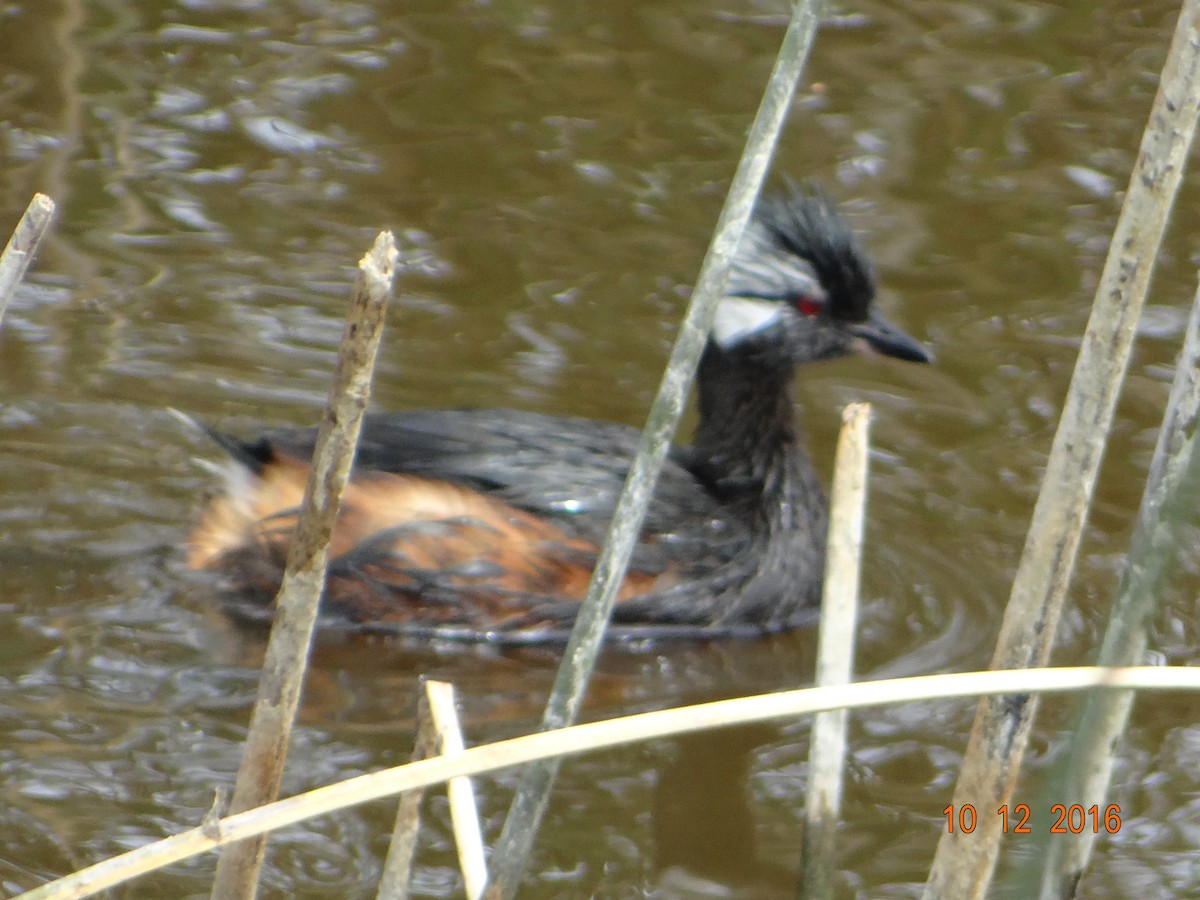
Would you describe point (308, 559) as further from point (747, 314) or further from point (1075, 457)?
point (747, 314)

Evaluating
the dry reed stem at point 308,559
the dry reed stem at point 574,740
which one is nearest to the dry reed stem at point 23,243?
the dry reed stem at point 308,559

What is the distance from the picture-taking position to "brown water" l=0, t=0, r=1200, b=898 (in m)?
A: 4.27

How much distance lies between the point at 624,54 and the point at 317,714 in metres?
4.37

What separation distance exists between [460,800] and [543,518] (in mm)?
2547

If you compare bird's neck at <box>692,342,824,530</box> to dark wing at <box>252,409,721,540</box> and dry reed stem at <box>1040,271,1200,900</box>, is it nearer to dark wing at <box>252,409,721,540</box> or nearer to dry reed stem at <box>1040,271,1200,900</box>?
dark wing at <box>252,409,721,540</box>

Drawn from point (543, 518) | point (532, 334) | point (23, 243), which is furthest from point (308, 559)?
point (532, 334)

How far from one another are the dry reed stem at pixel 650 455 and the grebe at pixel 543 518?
259 cm

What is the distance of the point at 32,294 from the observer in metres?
6.40

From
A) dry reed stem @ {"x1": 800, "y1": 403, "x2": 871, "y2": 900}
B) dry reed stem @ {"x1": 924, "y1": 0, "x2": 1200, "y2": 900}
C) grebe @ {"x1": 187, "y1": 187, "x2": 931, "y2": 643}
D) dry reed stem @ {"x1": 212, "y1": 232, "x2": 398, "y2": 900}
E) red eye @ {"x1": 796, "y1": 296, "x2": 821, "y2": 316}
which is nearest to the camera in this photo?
dry reed stem @ {"x1": 212, "y1": 232, "x2": 398, "y2": 900}

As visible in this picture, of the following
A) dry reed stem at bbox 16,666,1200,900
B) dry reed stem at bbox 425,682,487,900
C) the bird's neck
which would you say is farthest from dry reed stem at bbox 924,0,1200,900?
the bird's neck

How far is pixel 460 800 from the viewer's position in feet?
9.04

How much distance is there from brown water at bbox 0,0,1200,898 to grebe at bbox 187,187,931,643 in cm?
15

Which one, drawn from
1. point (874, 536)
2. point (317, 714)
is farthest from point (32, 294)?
point (874, 536)

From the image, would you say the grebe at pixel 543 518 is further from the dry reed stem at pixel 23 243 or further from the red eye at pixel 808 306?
the dry reed stem at pixel 23 243
